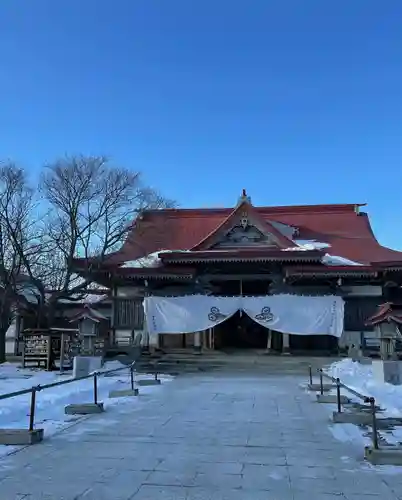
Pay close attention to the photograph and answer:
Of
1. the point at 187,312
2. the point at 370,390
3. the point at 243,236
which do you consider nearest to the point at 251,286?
the point at 243,236

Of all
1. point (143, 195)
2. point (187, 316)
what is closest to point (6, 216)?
point (143, 195)

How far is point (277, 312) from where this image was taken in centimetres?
1962

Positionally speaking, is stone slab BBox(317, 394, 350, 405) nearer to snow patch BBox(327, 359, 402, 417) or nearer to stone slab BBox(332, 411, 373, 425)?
snow patch BBox(327, 359, 402, 417)

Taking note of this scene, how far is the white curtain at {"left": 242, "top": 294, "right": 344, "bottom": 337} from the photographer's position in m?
19.6

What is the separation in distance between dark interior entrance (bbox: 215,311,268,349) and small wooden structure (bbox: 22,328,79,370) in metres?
8.81

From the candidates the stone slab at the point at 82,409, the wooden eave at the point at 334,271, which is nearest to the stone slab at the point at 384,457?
the stone slab at the point at 82,409

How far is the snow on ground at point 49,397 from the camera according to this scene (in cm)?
806

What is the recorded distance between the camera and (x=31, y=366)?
18.4 meters

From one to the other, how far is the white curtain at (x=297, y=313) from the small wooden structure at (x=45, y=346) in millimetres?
7093

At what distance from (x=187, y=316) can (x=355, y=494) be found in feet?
51.5

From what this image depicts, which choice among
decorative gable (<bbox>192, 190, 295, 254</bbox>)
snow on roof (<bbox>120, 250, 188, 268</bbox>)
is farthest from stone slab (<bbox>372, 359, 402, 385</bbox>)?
snow on roof (<bbox>120, 250, 188, 268</bbox>)

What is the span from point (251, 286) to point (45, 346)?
10.2 m

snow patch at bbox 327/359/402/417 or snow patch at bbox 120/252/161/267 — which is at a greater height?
snow patch at bbox 120/252/161/267

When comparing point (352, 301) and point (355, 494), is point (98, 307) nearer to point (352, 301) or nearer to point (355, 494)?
point (352, 301)
